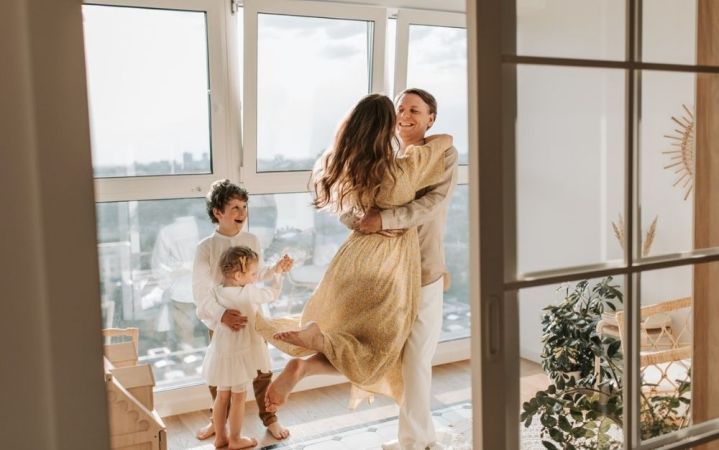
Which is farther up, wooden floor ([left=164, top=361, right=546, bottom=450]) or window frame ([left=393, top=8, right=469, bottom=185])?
window frame ([left=393, top=8, right=469, bottom=185])

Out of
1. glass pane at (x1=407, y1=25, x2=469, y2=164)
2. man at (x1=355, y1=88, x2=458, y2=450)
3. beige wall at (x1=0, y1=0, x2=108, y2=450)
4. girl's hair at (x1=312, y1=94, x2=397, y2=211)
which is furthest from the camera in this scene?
glass pane at (x1=407, y1=25, x2=469, y2=164)

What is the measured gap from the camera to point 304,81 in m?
4.27

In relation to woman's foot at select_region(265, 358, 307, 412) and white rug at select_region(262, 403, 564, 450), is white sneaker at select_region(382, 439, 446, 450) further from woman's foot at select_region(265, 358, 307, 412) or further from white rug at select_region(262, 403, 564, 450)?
woman's foot at select_region(265, 358, 307, 412)

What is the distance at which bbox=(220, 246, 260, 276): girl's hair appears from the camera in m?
3.49

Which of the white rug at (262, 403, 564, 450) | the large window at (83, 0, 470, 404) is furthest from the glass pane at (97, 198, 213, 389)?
the white rug at (262, 403, 564, 450)

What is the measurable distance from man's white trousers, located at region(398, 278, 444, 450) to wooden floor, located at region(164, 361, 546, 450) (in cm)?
51

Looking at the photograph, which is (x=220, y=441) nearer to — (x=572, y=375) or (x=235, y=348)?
(x=235, y=348)

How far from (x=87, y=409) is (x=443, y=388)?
3389mm

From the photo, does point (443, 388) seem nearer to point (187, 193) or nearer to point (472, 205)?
point (187, 193)

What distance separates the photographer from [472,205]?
1.54 metres

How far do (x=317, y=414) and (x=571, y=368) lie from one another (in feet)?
8.04

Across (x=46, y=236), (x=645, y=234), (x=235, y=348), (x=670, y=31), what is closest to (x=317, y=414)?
(x=235, y=348)

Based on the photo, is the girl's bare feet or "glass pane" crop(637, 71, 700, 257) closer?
"glass pane" crop(637, 71, 700, 257)

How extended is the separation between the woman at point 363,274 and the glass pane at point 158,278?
0.98 metres
